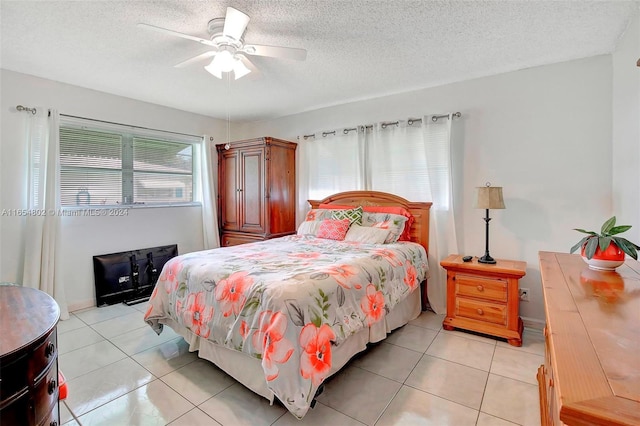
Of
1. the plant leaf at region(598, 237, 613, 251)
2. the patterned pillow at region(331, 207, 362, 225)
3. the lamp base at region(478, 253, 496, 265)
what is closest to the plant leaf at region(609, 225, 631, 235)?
the plant leaf at region(598, 237, 613, 251)

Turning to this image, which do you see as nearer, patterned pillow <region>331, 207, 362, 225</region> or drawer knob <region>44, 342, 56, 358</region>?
drawer knob <region>44, 342, 56, 358</region>

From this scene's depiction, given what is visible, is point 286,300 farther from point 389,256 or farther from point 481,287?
point 481,287

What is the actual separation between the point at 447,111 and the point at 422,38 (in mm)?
1167

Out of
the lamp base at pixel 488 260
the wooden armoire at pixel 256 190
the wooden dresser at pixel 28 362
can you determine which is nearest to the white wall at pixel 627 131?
the lamp base at pixel 488 260

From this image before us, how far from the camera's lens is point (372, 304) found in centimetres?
222

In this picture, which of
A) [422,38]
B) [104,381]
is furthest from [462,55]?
[104,381]

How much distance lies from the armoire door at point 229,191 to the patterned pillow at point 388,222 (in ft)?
6.42

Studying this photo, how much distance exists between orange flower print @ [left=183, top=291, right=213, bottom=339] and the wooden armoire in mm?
1980

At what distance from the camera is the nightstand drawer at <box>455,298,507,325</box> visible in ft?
8.76

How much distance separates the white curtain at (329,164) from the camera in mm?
3891

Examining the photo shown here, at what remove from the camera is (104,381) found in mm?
2088

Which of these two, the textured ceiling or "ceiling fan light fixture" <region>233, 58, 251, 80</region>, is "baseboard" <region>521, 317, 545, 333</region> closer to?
the textured ceiling

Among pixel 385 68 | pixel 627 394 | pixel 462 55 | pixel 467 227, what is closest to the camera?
pixel 627 394

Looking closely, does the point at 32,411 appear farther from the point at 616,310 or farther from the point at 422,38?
the point at 422,38
